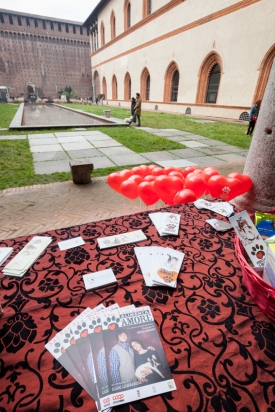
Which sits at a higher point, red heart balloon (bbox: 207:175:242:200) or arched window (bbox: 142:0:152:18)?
arched window (bbox: 142:0:152:18)

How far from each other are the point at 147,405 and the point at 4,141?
29.8ft

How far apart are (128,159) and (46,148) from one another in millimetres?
2988

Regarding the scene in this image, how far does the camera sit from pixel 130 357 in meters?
1.00

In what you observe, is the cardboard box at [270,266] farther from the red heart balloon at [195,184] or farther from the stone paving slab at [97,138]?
the stone paving slab at [97,138]

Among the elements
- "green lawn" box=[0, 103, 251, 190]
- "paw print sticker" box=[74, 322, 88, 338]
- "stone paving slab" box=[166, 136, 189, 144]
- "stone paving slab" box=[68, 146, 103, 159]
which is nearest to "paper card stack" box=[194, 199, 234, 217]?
"paw print sticker" box=[74, 322, 88, 338]

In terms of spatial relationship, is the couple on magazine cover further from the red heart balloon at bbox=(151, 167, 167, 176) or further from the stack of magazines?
the red heart balloon at bbox=(151, 167, 167, 176)

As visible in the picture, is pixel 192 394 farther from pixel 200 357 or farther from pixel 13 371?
pixel 13 371

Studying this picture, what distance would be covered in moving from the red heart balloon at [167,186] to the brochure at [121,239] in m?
1.25

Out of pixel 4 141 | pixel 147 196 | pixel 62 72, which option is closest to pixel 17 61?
pixel 62 72

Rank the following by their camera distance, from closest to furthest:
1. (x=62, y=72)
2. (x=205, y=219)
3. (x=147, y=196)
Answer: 1. (x=205, y=219)
2. (x=147, y=196)
3. (x=62, y=72)

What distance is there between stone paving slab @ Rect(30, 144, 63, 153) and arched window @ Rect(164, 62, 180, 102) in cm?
1690

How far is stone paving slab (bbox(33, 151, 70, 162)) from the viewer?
636 cm

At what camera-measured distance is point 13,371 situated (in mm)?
938

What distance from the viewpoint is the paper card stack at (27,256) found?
1.46 m
